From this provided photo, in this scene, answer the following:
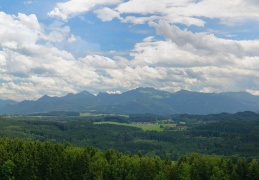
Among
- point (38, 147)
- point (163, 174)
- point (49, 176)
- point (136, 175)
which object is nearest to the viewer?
point (163, 174)

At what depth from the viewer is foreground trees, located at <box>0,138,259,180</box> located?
106 meters

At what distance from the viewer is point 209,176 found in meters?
108

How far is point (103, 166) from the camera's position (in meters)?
111

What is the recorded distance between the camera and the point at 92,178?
112125mm

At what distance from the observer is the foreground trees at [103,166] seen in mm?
106356

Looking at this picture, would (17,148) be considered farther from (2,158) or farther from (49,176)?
(49,176)

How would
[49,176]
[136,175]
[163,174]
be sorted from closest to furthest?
[163,174] < [136,175] < [49,176]

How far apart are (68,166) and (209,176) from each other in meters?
47.4

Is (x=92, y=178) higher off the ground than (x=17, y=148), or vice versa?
(x=17, y=148)

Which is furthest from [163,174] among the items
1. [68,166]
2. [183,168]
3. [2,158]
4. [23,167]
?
[2,158]

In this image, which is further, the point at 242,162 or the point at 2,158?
the point at 2,158

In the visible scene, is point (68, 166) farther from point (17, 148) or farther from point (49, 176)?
point (17, 148)

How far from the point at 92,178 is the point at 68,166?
9.55m

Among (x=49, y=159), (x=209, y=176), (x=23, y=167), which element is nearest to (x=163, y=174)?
(x=209, y=176)
